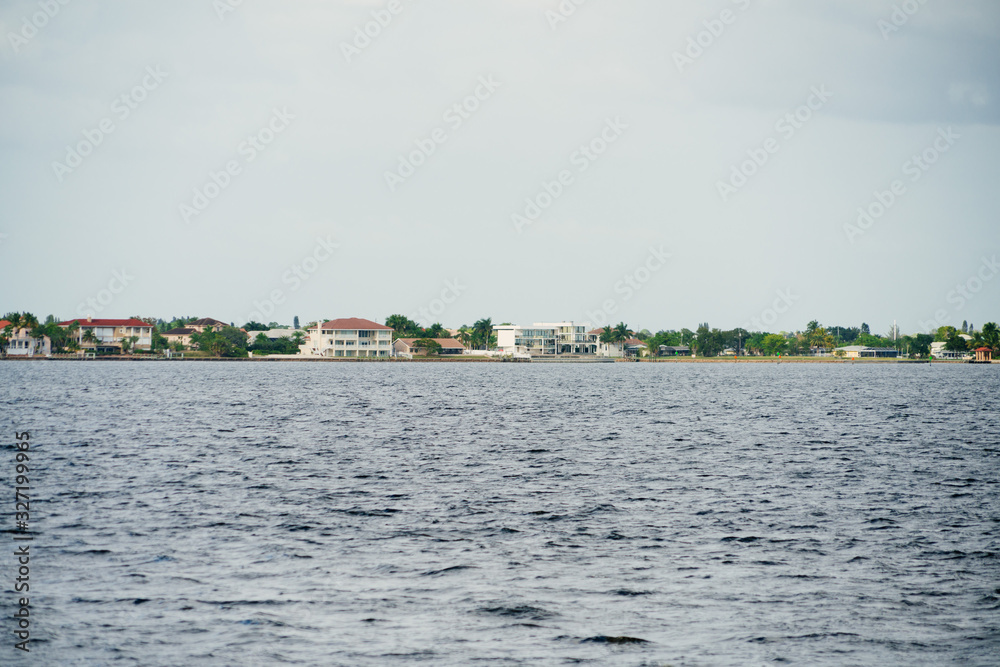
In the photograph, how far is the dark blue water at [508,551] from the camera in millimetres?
13016

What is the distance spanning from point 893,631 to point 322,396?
75665mm

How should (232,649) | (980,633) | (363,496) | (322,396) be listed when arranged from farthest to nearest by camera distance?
(322,396) → (363,496) → (980,633) → (232,649)

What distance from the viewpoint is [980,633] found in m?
13.6

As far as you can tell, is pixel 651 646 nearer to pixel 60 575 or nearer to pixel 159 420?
pixel 60 575

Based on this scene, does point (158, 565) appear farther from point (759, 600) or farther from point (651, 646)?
point (759, 600)

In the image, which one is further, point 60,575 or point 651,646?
point 60,575

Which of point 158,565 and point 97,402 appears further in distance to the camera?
point 97,402

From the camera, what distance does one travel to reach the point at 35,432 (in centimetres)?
4656

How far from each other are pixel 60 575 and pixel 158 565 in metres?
1.81

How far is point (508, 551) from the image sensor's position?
61.5 feet

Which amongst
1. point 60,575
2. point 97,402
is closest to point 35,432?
point 97,402

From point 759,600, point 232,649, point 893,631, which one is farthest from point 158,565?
point 893,631

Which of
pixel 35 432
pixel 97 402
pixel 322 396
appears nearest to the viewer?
pixel 35 432

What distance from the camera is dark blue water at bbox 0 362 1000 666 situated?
13016 mm
